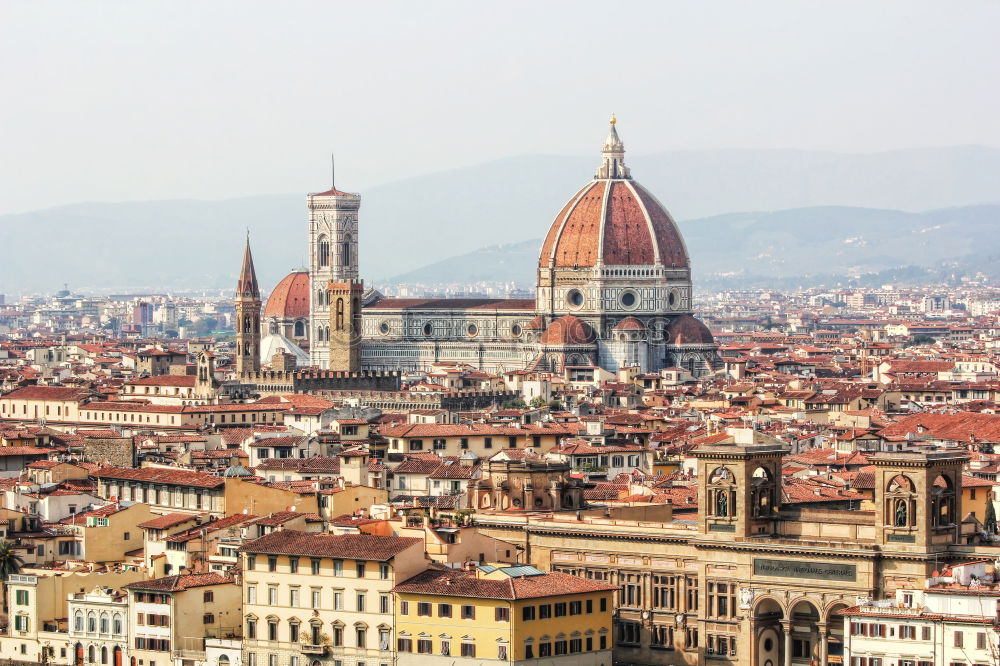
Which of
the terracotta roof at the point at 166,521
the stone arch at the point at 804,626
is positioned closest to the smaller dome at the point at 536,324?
the terracotta roof at the point at 166,521

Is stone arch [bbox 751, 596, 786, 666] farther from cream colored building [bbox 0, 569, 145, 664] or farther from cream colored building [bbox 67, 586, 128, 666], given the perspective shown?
cream colored building [bbox 0, 569, 145, 664]

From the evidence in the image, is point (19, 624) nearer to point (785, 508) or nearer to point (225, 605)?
point (225, 605)

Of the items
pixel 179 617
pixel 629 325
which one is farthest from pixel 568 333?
pixel 179 617

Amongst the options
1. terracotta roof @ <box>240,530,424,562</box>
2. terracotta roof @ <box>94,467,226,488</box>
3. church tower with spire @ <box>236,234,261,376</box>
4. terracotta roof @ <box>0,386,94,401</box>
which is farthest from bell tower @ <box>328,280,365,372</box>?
terracotta roof @ <box>240,530,424,562</box>

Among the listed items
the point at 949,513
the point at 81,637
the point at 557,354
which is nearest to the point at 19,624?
the point at 81,637

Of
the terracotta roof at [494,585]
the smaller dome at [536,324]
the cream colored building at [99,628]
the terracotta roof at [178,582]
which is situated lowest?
the cream colored building at [99,628]

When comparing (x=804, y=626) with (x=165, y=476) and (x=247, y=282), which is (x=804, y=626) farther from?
(x=247, y=282)

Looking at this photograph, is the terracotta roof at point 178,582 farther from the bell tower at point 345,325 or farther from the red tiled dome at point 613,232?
the red tiled dome at point 613,232
